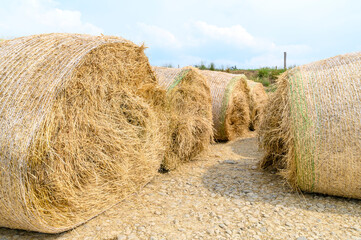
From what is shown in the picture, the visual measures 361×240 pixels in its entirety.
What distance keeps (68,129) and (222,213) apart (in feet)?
6.40

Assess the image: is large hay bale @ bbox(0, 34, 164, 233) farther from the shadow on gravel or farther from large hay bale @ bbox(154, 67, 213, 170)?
the shadow on gravel

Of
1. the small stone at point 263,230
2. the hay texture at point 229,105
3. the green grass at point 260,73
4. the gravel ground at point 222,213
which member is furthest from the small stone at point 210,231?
the green grass at point 260,73

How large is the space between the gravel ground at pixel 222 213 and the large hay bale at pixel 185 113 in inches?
22.3

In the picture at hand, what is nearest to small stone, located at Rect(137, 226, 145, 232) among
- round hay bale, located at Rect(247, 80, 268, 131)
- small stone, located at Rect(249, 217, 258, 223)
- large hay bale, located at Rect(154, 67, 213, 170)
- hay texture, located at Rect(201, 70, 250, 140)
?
small stone, located at Rect(249, 217, 258, 223)

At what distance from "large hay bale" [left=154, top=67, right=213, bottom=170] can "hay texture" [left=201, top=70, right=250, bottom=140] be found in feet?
3.50

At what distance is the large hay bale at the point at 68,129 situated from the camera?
2.85 metres

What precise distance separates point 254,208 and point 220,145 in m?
3.82

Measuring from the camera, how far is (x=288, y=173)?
167 inches

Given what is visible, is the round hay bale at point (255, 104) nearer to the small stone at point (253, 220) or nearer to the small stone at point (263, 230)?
the small stone at point (253, 220)

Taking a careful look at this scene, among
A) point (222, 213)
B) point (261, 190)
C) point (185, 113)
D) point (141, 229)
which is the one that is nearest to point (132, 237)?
point (141, 229)

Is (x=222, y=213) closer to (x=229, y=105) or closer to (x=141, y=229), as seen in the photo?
(x=141, y=229)

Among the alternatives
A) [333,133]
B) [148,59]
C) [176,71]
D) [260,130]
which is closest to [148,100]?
[148,59]

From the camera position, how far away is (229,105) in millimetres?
7586

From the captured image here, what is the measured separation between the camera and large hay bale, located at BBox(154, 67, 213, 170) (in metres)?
5.45
